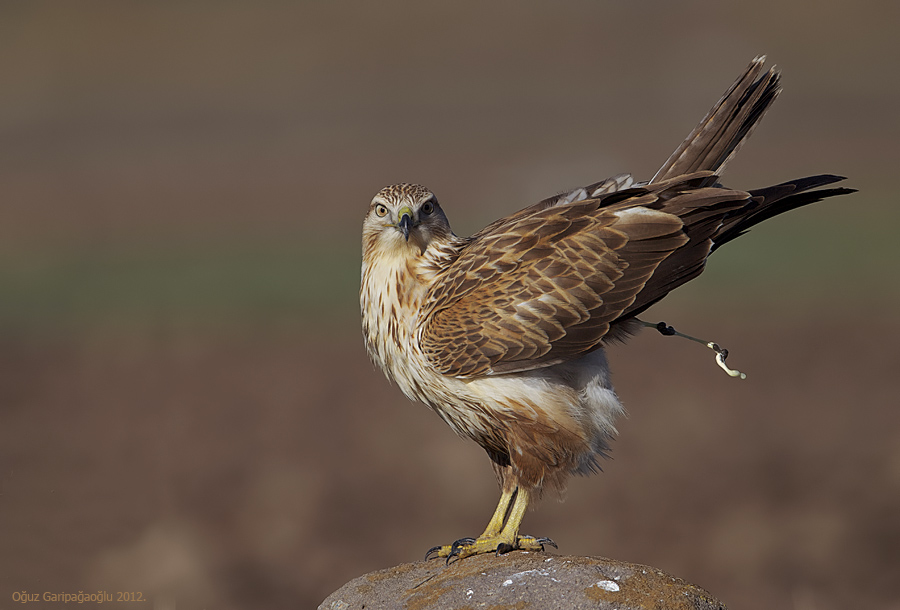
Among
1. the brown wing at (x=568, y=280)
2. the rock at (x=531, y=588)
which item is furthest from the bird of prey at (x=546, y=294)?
the rock at (x=531, y=588)

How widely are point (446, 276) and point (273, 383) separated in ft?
48.4

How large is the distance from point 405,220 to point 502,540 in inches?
85.9

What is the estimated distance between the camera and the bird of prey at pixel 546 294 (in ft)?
22.1

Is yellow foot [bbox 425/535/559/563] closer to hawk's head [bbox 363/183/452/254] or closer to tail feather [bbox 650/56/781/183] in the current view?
hawk's head [bbox 363/183/452/254]

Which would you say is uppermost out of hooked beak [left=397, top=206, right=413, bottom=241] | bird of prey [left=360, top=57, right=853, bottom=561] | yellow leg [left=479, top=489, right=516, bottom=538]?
hooked beak [left=397, top=206, right=413, bottom=241]

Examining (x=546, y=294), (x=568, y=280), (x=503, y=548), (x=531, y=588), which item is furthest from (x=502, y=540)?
(x=568, y=280)

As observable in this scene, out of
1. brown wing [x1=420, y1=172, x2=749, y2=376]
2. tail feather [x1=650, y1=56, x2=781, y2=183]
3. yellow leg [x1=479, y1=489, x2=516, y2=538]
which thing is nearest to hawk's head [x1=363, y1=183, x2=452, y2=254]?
brown wing [x1=420, y1=172, x2=749, y2=376]

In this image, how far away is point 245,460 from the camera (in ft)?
56.4

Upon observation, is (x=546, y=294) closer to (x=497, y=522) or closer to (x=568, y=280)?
(x=568, y=280)

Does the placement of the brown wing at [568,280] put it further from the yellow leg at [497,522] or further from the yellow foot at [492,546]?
the yellow foot at [492,546]

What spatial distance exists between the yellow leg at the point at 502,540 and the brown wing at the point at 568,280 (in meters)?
0.96

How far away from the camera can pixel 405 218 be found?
691 centimetres

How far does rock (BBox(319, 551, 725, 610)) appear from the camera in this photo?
19.6 feet

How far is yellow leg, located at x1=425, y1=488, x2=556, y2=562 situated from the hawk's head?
1813mm
